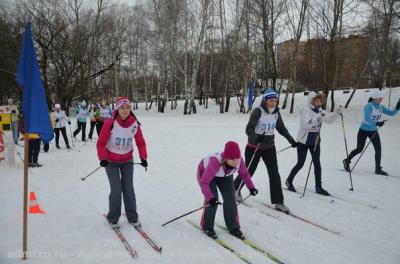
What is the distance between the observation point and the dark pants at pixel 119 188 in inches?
Answer: 182

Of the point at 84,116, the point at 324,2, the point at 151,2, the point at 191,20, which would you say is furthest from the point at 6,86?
the point at 324,2

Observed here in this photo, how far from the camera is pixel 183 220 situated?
5.14 metres

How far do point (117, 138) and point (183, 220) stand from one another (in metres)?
1.70

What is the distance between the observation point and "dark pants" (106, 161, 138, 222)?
462 cm

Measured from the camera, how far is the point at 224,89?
1064 inches

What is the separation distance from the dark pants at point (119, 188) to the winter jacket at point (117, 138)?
0.12 meters

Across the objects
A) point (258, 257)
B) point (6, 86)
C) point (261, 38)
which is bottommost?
point (258, 257)

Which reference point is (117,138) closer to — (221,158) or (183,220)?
(221,158)

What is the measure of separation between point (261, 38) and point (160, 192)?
20.8m

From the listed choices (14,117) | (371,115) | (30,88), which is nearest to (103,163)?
(30,88)

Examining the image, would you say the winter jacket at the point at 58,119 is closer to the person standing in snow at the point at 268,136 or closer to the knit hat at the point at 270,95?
the person standing in snow at the point at 268,136

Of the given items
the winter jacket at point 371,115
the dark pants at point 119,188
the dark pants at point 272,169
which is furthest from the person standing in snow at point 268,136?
the winter jacket at point 371,115

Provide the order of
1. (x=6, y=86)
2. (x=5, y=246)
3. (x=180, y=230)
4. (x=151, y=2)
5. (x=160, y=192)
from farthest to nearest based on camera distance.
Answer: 1. (x=6, y=86)
2. (x=151, y=2)
3. (x=160, y=192)
4. (x=180, y=230)
5. (x=5, y=246)

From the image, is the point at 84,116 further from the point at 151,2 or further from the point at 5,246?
the point at 151,2
